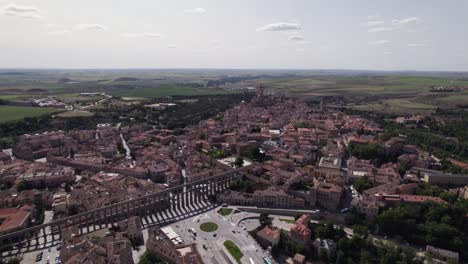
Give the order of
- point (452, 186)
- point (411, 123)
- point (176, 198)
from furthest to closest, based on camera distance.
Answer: point (411, 123) → point (452, 186) → point (176, 198)

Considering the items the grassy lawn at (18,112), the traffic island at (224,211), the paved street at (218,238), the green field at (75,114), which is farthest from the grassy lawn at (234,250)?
the grassy lawn at (18,112)

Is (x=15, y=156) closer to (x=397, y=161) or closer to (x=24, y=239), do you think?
(x=24, y=239)

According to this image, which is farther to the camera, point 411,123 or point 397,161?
point 411,123

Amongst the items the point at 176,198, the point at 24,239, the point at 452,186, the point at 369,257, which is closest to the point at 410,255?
the point at 369,257

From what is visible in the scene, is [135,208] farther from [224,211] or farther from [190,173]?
[190,173]

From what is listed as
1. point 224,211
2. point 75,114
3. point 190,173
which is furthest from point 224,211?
point 75,114

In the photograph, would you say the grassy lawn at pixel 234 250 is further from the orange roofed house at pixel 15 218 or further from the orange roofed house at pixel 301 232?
the orange roofed house at pixel 15 218
